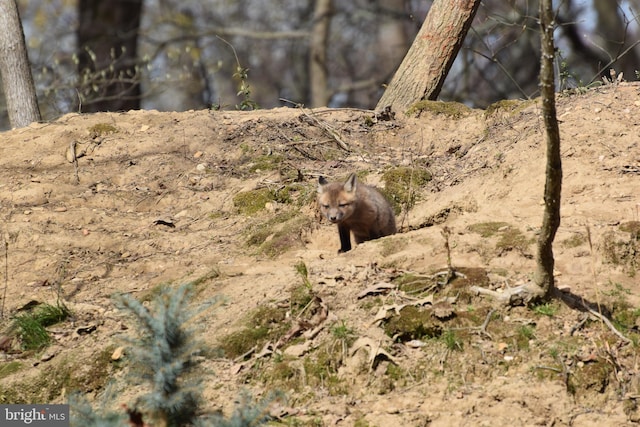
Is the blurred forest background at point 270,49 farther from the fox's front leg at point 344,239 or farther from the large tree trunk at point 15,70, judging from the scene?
the fox's front leg at point 344,239

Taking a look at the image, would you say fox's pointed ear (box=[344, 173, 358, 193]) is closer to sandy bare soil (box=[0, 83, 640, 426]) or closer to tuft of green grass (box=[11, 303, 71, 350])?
sandy bare soil (box=[0, 83, 640, 426])

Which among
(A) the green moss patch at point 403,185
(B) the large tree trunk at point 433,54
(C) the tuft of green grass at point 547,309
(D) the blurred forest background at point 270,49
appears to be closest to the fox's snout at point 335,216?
(A) the green moss patch at point 403,185

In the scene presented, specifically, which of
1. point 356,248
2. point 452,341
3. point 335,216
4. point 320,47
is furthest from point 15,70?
point 320,47

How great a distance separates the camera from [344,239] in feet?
25.6

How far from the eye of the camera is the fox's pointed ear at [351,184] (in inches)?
300

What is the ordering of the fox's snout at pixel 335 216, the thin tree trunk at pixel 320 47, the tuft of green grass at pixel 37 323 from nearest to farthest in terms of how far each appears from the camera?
1. the tuft of green grass at pixel 37 323
2. the fox's snout at pixel 335 216
3. the thin tree trunk at pixel 320 47

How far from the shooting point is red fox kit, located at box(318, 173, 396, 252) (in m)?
7.52

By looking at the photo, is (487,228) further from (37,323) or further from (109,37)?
(109,37)

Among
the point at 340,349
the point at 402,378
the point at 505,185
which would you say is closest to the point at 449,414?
the point at 402,378

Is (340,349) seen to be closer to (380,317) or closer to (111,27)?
(380,317)

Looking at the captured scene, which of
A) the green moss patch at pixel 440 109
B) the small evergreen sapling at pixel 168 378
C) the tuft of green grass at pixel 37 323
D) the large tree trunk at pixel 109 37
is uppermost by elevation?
the large tree trunk at pixel 109 37

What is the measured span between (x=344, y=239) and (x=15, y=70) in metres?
5.59

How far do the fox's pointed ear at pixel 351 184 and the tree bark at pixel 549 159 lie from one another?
2873mm

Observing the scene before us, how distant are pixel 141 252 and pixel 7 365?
76.5 inches
